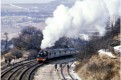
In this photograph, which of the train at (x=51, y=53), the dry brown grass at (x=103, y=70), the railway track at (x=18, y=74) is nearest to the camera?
the dry brown grass at (x=103, y=70)

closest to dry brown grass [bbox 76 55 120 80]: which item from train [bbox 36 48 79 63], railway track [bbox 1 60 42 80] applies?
railway track [bbox 1 60 42 80]

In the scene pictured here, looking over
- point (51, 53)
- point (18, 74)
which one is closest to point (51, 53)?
point (51, 53)

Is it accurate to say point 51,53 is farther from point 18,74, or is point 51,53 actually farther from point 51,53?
point 18,74

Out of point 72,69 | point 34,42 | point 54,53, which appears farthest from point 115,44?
point 34,42

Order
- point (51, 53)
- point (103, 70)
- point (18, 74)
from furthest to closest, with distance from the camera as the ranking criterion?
point (51, 53), point (18, 74), point (103, 70)

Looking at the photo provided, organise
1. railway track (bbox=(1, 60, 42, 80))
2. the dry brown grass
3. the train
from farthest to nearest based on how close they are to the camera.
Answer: the train, railway track (bbox=(1, 60, 42, 80)), the dry brown grass

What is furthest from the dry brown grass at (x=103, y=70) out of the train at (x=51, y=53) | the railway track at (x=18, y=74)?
the train at (x=51, y=53)

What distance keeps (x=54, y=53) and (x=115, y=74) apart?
30.0 m

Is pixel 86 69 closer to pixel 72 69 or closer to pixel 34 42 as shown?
pixel 72 69

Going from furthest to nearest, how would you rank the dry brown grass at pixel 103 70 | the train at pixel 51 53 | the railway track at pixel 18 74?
the train at pixel 51 53 < the railway track at pixel 18 74 < the dry brown grass at pixel 103 70

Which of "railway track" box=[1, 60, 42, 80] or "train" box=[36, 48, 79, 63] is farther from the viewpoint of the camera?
"train" box=[36, 48, 79, 63]

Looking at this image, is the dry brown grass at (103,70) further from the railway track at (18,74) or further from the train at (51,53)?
the train at (51,53)

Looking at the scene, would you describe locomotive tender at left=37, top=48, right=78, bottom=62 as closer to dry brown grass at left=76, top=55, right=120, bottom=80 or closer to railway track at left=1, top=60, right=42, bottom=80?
railway track at left=1, top=60, right=42, bottom=80

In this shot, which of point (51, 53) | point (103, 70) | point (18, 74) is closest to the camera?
point (103, 70)
